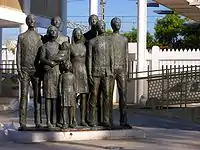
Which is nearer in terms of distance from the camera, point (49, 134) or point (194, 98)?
point (49, 134)

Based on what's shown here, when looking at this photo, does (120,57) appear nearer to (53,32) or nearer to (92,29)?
(92,29)

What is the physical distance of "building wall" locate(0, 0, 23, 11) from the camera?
21686mm

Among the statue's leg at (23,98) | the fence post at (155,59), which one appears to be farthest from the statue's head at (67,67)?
the fence post at (155,59)

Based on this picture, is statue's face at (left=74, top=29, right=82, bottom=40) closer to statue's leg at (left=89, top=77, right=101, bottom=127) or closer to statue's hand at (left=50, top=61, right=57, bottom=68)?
statue's hand at (left=50, top=61, right=57, bottom=68)

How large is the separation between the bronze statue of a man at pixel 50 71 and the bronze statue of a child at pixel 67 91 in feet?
0.41

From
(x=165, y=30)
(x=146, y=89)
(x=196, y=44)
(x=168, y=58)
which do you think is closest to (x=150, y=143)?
(x=146, y=89)

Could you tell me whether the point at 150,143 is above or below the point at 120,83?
below

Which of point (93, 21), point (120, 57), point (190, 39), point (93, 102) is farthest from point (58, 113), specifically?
point (190, 39)

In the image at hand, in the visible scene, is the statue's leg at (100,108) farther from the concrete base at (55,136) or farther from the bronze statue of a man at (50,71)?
the bronze statue of a man at (50,71)

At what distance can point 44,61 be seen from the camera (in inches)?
464

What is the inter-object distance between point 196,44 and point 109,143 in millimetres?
51650

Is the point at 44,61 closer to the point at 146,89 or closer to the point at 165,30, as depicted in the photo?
the point at 146,89

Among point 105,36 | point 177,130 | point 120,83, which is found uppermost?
point 105,36

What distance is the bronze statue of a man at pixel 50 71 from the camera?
11.8m
